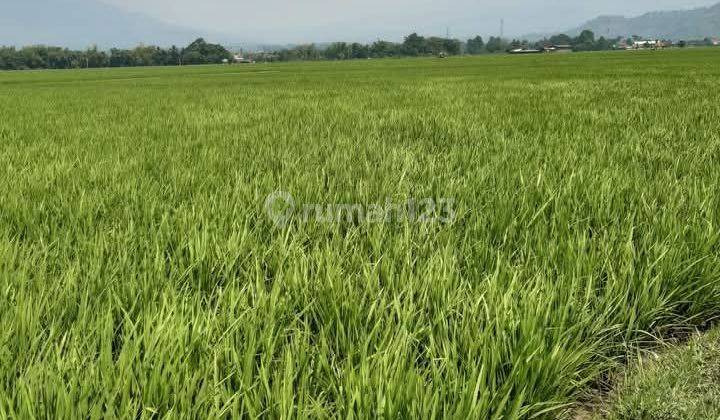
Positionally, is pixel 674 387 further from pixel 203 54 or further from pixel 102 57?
pixel 102 57

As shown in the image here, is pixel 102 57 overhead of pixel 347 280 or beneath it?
overhead

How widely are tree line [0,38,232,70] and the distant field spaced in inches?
5439

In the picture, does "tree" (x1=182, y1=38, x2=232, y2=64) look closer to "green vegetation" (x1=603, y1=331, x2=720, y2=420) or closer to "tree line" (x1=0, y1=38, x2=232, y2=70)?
"tree line" (x1=0, y1=38, x2=232, y2=70)

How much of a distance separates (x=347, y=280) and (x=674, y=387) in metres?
1.02

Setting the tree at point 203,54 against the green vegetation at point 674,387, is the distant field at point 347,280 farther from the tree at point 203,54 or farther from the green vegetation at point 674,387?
the tree at point 203,54

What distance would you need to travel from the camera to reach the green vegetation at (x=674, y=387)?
4.33 feet

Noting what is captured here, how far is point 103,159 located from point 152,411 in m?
3.83

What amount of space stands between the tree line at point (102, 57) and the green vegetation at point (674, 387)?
14025 cm

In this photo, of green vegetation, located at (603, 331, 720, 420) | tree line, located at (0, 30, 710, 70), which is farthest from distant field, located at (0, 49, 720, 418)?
tree line, located at (0, 30, 710, 70)

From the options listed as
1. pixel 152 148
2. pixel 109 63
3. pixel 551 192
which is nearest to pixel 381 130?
pixel 152 148

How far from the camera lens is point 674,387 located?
4.64ft

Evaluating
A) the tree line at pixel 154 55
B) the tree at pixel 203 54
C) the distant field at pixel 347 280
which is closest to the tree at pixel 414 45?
the tree line at pixel 154 55

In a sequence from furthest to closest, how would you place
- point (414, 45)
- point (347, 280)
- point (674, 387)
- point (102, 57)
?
point (414, 45) → point (102, 57) → point (347, 280) → point (674, 387)

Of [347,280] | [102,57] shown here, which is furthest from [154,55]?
[347,280]
